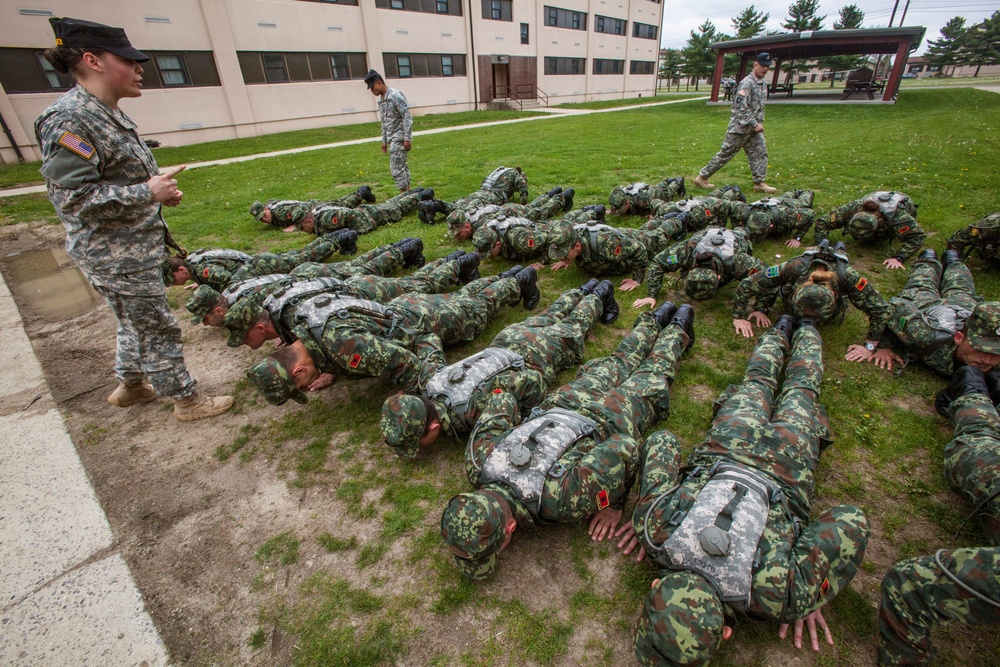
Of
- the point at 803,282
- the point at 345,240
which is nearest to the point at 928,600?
the point at 803,282

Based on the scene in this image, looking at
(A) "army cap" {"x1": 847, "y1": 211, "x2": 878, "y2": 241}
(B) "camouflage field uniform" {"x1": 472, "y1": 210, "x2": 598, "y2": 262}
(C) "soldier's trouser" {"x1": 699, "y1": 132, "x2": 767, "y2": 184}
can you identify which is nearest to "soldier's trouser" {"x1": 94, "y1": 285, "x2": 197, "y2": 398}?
(B) "camouflage field uniform" {"x1": 472, "y1": 210, "x2": 598, "y2": 262}

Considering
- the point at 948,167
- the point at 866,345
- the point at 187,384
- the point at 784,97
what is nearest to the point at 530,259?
the point at 866,345

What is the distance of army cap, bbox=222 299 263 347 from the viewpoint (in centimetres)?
431

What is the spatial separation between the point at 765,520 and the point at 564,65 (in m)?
44.1

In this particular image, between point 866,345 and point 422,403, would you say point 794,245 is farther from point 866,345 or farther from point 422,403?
point 422,403

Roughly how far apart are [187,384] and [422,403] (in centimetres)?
256

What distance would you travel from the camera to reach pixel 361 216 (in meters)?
8.49

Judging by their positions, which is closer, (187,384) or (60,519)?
(60,519)

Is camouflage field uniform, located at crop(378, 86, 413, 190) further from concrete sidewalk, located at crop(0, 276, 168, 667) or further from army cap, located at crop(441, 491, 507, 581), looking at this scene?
army cap, located at crop(441, 491, 507, 581)

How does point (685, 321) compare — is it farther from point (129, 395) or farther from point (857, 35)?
point (857, 35)

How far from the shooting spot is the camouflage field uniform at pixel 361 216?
323 inches

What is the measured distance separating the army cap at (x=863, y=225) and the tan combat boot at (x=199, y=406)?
8.34 metres

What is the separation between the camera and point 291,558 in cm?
315

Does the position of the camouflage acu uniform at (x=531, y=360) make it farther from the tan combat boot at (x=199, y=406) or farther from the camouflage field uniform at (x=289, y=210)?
the camouflage field uniform at (x=289, y=210)
